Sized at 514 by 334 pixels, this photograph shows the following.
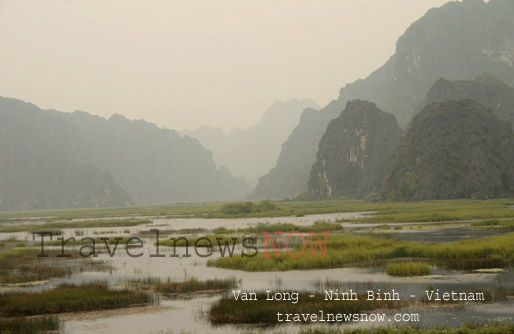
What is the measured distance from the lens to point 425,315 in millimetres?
19938

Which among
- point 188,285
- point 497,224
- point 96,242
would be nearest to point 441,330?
point 188,285

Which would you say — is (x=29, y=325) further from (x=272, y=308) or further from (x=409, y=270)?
(x=409, y=270)

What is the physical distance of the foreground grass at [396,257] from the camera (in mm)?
31812

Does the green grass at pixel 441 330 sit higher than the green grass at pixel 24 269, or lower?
higher

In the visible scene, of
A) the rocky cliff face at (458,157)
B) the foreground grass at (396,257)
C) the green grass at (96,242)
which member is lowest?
the green grass at (96,242)

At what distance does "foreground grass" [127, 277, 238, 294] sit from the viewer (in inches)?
1073

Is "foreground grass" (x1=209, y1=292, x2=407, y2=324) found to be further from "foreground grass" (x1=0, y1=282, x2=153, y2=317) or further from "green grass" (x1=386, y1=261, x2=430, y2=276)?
"green grass" (x1=386, y1=261, x2=430, y2=276)

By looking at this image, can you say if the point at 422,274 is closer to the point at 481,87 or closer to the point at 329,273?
the point at 329,273

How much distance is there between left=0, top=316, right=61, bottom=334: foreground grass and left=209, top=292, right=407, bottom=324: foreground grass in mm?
6105

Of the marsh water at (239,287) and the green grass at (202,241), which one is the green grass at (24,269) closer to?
the marsh water at (239,287)

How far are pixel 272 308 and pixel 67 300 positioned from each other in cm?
984

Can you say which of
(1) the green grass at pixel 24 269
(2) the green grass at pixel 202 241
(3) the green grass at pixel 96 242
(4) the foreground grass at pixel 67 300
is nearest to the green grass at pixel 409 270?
(4) the foreground grass at pixel 67 300

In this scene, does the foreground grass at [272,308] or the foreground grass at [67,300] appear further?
the foreground grass at [67,300]

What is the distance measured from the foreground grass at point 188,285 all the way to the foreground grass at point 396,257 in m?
5.84
